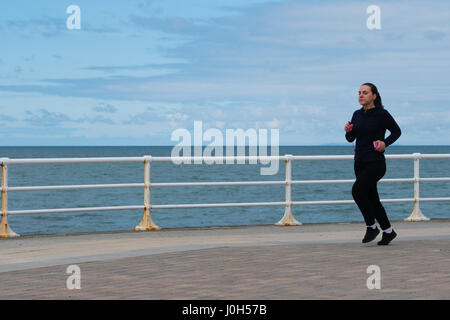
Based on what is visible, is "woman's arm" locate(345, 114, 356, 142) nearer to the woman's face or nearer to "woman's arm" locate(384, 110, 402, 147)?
the woman's face

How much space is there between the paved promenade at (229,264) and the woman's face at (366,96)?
1.81m

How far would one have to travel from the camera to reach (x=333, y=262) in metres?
8.93

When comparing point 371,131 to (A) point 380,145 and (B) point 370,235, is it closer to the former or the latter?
(A) point 380,145

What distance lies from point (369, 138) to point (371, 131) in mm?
90

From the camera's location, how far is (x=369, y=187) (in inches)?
402

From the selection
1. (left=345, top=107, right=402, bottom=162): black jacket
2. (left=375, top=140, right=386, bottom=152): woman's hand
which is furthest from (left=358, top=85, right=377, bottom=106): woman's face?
(left=375, top=140, right=386, bottom=152): woman's hand

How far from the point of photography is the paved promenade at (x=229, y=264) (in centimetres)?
709

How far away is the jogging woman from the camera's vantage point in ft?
33.2

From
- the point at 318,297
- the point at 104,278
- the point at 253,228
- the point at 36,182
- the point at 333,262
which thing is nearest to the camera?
the point at 318,297

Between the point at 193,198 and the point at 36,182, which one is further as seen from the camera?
the point at 36,182

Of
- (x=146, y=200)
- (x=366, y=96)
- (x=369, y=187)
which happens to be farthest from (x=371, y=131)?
(x=146, y=200)
